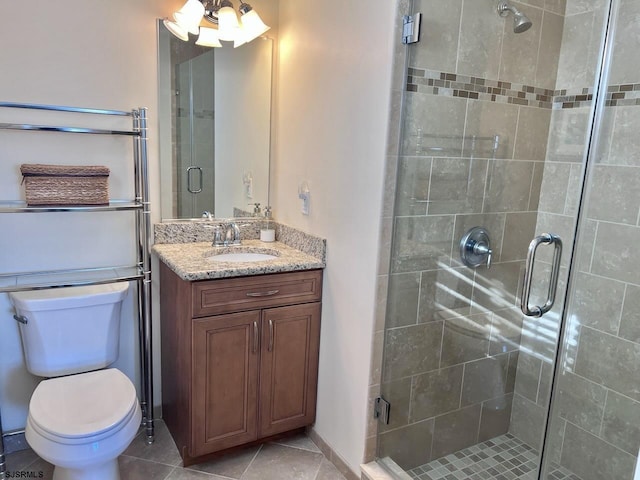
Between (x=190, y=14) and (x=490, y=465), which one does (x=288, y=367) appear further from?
(x=190, y=14)

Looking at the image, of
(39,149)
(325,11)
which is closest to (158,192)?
(39,149)

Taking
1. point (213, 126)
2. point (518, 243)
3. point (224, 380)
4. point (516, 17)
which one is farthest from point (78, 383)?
point (516, 17)

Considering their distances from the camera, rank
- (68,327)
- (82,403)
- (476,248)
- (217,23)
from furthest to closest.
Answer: (217,23), (476,248), (68,327), (82,403)

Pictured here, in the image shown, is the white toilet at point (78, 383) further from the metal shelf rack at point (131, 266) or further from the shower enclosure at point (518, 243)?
the shower enclosure at point (518, 243)

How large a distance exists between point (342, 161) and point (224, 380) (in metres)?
1.05

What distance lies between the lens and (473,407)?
Result: 7.22 feet

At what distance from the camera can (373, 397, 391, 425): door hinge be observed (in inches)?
77.2

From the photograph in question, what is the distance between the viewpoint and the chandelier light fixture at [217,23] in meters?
2.14

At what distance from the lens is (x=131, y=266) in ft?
7.47

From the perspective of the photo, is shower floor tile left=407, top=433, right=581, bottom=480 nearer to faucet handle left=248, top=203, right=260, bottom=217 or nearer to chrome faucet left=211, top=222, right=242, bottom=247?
chrome faucet left=211, top=222, right=242, bottom=247

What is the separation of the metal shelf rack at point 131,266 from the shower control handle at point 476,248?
55.3 inches

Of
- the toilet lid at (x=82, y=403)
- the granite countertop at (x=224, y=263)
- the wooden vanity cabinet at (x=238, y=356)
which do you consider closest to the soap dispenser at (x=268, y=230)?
the granite countertop at (x=224, y=263)

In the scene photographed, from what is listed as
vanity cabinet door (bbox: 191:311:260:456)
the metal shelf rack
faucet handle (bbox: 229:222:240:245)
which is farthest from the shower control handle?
the metal shelf rack

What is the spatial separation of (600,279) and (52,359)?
231 cm
